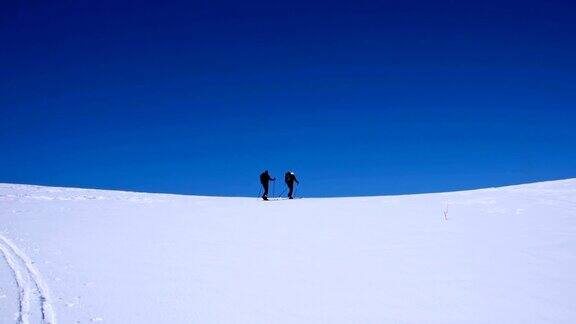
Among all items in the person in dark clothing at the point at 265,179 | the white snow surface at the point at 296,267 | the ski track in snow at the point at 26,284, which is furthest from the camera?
the person in dark clothing at the point at 265,179

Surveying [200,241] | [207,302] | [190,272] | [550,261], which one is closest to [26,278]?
[190,272]

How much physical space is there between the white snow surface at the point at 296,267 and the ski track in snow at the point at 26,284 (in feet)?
0.07

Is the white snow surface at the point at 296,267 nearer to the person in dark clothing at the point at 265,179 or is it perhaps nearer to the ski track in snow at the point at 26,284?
the ski track in snow at the point at 26,284

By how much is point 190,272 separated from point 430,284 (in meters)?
3.46

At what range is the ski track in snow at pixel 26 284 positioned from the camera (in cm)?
443

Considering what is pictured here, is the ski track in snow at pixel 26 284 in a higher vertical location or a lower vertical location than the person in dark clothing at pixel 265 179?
lower

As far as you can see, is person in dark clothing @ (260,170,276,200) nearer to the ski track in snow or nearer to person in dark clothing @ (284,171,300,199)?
person in dark clothing @ (284,171,300,199)

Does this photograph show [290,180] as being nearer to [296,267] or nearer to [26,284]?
[296,267]

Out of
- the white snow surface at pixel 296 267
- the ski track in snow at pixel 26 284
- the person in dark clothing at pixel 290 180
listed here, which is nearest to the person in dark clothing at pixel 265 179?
the person in dark clothing at pixel 290 180

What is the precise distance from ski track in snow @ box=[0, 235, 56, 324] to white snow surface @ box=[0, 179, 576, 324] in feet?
0.07

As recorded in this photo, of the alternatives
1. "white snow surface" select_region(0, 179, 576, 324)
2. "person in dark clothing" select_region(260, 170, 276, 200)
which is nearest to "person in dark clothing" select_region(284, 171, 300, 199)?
"person in dark clothing" select_region(260, 170, 276, 200)

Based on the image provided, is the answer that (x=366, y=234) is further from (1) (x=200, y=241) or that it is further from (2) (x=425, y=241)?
(1) (x=200, y=241)

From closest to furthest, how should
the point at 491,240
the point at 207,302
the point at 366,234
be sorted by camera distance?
the point at 207,302 < the point at 491,240 < the point at 366,234

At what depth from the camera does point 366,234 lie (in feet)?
30.6
